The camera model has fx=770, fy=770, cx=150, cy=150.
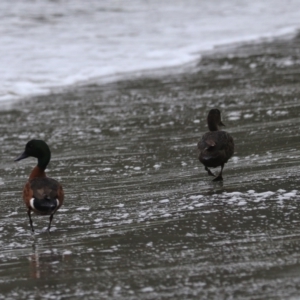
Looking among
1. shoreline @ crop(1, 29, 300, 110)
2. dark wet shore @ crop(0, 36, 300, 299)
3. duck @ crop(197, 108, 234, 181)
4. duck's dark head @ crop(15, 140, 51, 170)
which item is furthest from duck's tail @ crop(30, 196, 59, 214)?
shoreline @ crop(1, 29, 300, 110)

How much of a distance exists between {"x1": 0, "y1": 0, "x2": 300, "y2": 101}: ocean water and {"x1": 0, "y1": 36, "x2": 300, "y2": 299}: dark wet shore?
3391 millimetres

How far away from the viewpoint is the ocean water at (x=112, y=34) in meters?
15.3

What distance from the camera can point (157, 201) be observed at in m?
A: 5.94

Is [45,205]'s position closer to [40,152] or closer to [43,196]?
[43,196]

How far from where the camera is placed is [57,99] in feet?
40.3

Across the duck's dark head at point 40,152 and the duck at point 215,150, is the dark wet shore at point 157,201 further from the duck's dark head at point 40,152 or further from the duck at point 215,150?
the duck's dark head at point 40,152

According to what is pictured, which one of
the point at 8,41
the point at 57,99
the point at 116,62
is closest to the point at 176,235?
the point at 57,99

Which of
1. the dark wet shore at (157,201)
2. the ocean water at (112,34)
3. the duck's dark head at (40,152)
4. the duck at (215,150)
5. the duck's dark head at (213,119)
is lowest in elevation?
the dark wet shore at (157,201)

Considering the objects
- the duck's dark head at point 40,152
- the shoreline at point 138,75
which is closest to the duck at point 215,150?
the duck's dark head at point 40,152

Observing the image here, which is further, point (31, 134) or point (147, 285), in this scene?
point (31, 134)

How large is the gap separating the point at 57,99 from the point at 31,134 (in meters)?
2.76

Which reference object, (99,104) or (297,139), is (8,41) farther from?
(297,139)

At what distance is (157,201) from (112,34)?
15.2 m

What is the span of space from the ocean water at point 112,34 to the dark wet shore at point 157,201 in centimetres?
339
